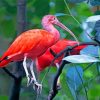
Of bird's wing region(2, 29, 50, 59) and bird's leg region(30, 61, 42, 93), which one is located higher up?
bird's wing region(2, 29, 50, 59)

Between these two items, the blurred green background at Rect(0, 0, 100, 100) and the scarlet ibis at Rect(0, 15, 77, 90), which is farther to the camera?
the blurred green background at Rect(0, 0, 100, 100)

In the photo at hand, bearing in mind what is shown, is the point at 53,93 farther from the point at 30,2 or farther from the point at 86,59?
the point at 30,2

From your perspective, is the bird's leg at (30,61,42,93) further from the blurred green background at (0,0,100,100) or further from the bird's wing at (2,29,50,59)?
the blurred green background at (0,0,100,100)

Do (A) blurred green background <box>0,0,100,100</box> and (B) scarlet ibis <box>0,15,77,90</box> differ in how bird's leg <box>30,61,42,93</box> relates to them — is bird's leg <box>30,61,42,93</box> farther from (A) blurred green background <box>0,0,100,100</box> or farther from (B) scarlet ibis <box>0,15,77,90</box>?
(A) blurred green background <box>0,0,100,100</box>

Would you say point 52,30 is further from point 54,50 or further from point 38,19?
point 38,19

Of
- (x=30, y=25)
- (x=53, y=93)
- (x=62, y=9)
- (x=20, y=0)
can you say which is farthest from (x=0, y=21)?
(x=53, y=93)

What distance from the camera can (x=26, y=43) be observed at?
1.92ft

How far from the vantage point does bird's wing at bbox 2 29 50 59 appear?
1.89ft

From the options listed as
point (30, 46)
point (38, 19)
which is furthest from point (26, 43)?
point (38, 19)

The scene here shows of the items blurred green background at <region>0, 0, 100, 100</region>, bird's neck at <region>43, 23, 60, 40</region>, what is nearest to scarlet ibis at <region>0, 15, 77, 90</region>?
bird's neck at <region>43, 23, 60, 40</region>

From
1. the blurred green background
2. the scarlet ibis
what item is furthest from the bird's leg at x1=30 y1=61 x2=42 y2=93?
the blurred green background

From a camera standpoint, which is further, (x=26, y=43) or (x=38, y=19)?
(x=38, y=19)

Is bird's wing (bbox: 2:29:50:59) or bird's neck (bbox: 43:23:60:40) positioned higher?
bird's neck (bbox: 43:23:60:40)

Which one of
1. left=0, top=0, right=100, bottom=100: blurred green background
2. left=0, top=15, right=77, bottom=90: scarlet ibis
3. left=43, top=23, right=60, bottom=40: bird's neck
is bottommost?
left=0, top=0, right=100, bottom=100: blurred green background
